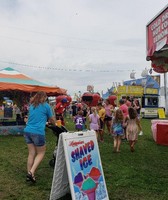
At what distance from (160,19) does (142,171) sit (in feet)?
10.0

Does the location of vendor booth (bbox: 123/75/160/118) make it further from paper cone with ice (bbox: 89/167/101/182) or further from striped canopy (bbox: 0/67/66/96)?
paper cone with ice (bbox: 89/167/101/182)

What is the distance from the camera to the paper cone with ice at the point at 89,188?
3.89 metres

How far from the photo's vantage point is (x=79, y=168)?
397cm

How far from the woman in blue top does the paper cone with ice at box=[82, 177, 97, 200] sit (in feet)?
4.58

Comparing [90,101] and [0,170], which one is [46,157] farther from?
[90,101]

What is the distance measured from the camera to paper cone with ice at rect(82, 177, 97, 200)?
3893 millimetres

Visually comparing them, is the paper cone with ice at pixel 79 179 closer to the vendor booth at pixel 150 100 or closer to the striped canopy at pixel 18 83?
the striped canopy at pixel 18 83

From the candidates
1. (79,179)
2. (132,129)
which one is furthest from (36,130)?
(132,129)

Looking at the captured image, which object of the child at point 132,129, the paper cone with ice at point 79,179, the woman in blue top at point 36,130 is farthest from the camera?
the child at point 132,129

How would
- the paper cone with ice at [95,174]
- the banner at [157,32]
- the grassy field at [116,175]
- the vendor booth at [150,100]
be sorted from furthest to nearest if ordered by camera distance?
the vendor booth at [150,100] < the banner at [157,32] < the grassy field at [116,175] < the paper cone with ice at [95,174]

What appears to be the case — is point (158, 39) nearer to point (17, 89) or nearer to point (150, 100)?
point (17, 89)

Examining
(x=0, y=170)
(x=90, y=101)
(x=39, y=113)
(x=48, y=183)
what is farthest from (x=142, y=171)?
(x=90, y=101)

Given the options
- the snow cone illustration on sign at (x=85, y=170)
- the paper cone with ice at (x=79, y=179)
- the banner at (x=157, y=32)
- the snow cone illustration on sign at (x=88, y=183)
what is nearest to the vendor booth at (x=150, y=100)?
the banner at (x=157, y=32)

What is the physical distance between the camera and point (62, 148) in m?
4.12
